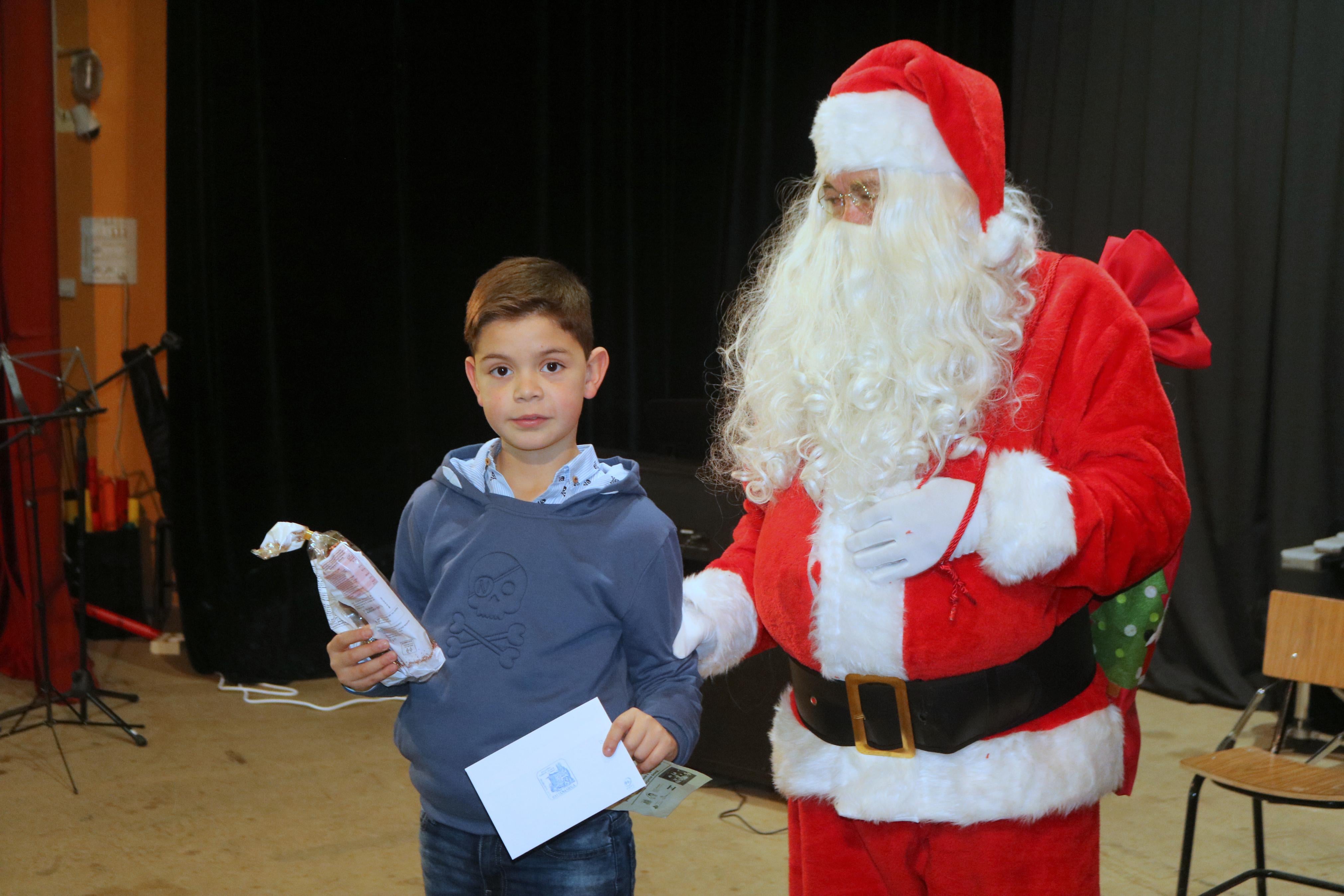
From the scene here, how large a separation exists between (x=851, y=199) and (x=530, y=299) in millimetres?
430

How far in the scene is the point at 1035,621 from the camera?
133 cm

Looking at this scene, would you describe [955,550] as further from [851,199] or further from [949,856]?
[851,199]

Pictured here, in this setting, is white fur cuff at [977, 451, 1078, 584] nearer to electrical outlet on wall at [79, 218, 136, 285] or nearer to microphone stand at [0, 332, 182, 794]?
microphone stand at [0, 332, 182, 794]

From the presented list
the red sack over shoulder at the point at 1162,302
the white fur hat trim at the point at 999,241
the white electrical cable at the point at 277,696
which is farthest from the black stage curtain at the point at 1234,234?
the white fur hat trim at the point at 999,241

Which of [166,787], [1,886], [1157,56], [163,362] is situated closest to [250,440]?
[163,362]

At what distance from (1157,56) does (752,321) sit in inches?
130

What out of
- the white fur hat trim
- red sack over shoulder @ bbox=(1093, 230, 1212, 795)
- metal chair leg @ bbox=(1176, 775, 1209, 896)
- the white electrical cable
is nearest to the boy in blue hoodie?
the white fur hat trim

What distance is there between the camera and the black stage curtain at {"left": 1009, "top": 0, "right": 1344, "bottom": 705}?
3889 mm

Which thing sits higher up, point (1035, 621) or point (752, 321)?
point (752, 321)

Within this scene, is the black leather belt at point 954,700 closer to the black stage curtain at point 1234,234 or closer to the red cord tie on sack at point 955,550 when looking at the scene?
the red cord tie on sack at point 955,550

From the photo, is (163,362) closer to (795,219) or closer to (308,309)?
(308,309)

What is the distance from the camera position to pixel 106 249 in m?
4.74

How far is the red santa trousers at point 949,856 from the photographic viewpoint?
1.35 m

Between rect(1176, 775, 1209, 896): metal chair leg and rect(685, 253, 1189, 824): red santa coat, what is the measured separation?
1018 millimetres
